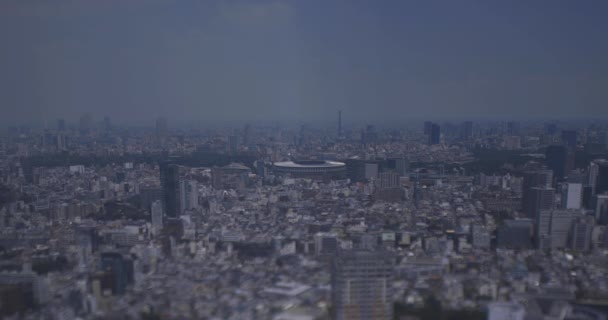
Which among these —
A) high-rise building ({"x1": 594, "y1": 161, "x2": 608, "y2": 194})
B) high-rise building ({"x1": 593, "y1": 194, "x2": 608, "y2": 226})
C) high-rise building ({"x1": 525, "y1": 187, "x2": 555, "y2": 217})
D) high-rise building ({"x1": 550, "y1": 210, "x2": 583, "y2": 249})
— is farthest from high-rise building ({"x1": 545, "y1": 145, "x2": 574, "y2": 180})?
high-rise building ({"x1": 550, "y1": 210, "x2": 583, "y2": 249})

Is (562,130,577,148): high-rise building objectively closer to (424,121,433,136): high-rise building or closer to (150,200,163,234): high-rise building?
(424,121,433,136): high-rise building

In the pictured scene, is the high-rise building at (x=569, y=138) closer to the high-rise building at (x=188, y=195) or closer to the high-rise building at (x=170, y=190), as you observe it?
the high-rise building at (x=188, y=195)

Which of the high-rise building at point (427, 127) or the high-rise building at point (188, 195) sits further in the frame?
the high-rise building at point (427, 127)

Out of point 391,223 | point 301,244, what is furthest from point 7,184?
point 391,223

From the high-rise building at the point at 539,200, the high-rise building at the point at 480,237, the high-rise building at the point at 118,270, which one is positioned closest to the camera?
the high-rise building at the point at 118,270

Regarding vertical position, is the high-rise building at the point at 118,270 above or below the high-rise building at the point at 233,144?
below

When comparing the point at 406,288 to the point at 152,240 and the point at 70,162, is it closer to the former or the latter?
the point at 152,240

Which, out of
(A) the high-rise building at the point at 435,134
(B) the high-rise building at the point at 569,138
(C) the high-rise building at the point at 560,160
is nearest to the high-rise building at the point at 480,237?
(C) the high-rise building at the point at 560,160
